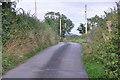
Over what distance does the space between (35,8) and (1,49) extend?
85.5ft

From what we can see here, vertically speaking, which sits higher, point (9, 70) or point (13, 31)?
point (13, 31)

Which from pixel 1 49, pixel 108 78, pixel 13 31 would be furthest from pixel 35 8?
pixel 108 78

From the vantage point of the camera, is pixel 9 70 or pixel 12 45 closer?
pixel 9 70

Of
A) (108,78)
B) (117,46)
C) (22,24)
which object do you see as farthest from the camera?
(22,24)

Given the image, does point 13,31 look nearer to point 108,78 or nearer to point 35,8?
point 108,78

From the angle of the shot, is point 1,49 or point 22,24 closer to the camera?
point 1,49

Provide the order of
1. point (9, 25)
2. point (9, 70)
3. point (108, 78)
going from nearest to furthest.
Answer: point (108, 78) → point (9, 70) → point (9, 25)

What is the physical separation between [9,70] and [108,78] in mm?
4677

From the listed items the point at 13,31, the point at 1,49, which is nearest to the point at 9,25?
the point at 13,31

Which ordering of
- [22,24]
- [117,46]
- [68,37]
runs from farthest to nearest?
[68,37] < [22,24] < [117,46]

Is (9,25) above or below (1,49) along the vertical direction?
above

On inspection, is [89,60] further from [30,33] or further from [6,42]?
[30,33]

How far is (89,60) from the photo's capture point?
15.1 m

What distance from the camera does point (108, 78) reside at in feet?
29.9
